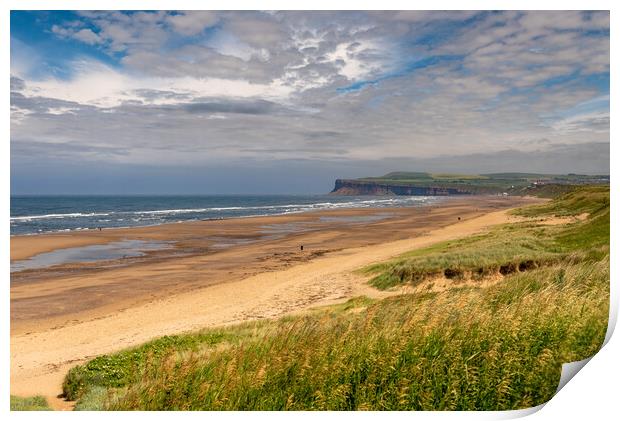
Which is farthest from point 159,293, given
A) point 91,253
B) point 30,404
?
point 91,253

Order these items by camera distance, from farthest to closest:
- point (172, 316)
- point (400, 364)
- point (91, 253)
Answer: point (91, 253)
point (172, 316)
point (400, 364)

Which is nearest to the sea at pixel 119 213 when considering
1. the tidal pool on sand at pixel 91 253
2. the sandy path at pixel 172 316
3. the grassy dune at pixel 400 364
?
the tidal pool on sand at pixel 91 253

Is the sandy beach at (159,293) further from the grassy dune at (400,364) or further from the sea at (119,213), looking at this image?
the sea at (119,213)

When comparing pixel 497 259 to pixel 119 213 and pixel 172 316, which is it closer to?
pixel 172 316

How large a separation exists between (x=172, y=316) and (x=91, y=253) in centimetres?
2380

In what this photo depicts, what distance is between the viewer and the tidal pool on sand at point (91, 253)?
112 feet

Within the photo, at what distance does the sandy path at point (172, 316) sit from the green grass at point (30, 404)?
348 mm

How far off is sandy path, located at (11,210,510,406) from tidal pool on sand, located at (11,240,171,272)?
641 inches

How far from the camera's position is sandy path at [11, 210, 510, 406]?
42.9 ft

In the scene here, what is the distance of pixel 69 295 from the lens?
23.3 meters

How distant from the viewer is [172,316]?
1847cm

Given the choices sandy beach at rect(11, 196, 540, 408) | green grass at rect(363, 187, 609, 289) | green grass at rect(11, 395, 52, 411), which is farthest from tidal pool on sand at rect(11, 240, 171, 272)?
green grass at rect(11, 395, 52, 411)
